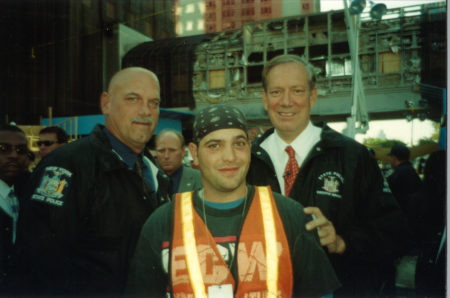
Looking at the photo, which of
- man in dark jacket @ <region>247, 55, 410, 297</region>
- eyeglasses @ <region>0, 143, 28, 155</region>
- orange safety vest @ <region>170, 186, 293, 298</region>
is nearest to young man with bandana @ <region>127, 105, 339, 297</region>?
orange safety vest @ <region>170, 186, 293, 298</region>

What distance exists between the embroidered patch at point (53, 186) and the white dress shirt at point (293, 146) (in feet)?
3.62

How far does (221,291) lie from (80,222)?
79cm

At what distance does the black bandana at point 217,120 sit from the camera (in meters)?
1.47

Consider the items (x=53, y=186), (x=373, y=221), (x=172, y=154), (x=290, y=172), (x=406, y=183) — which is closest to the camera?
(x=53, y=186)

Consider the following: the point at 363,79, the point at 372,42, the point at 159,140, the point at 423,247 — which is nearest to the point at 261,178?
the point at 423,247

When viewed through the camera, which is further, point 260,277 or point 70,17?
point 70,17

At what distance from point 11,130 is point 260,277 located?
6.73 ft

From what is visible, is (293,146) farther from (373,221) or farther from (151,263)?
(151,263)

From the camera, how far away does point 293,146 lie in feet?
6.38

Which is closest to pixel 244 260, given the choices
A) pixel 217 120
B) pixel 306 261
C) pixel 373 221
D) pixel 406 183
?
pixel 306 261

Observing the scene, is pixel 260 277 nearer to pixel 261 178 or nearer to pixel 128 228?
pixel 261 178

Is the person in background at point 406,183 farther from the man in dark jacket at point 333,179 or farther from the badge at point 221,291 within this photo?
the badge at point 221,291

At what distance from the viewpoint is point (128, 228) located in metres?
1.73

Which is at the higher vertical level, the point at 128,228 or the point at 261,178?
the point at 261,178
